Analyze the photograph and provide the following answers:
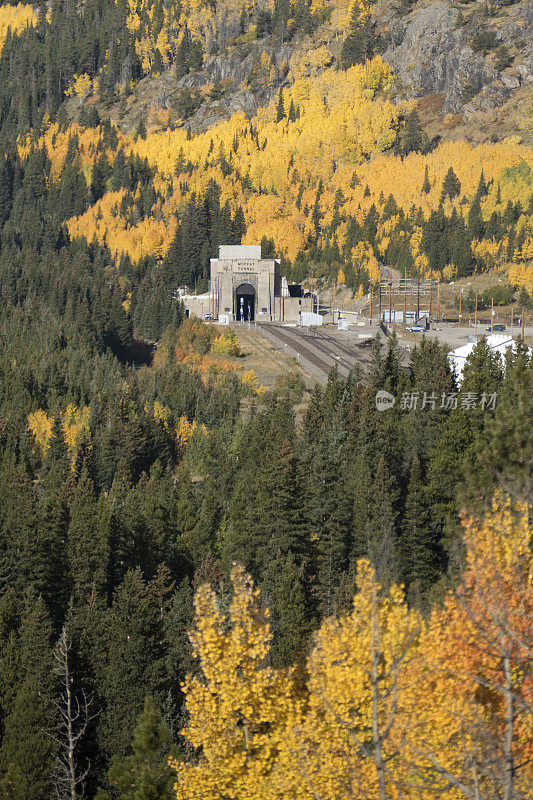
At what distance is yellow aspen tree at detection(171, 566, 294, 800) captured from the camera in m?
27.5

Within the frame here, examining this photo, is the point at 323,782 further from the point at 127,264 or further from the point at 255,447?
the point at 127,264

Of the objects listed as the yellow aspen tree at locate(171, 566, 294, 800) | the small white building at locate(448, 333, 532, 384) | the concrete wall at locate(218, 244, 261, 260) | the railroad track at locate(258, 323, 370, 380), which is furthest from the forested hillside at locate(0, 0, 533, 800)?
the concrete wall at locate(218, 244, 261, 260)

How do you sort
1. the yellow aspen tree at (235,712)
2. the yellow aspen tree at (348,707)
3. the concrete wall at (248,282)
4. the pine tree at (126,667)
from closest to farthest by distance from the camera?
the yellow aspen tree at (348,707)
the yellow aspen tree at (235,712)
the pine tree at (126,667)
the concrete wall at (248,282)

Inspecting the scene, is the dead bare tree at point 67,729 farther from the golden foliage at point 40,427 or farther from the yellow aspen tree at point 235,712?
the golden foliage at point 40,427

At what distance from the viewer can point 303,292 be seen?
177125 mm

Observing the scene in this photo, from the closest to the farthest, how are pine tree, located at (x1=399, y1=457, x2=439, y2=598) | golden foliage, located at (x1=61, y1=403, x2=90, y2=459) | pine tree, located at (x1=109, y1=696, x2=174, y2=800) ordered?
1. pine tree, located at (x1=109, y1=696, x2=174, y2=800)
2. pine tree, located at (x1=399, y1=457, x2=439, y2=598)
3. golden foliage, located at (x1=61, y1=403, x2=90, y2=459)

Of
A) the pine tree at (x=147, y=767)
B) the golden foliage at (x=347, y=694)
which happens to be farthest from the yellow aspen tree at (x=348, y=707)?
the pine tree at (x=147, y=767)

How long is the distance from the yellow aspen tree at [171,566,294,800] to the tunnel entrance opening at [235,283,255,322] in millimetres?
137428

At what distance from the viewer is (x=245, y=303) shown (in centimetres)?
17000

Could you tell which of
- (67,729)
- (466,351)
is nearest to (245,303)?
(466,351)

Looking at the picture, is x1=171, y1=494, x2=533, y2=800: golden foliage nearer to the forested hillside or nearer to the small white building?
the forested hillside

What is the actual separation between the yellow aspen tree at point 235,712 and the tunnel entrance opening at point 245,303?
137 meters

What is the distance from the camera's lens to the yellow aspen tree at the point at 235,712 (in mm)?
27516

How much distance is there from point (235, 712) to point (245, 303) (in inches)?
5654
